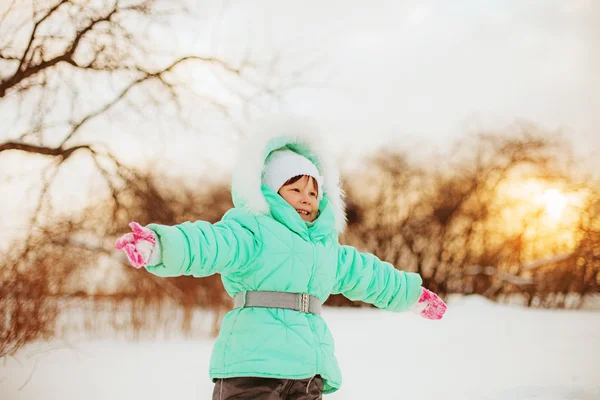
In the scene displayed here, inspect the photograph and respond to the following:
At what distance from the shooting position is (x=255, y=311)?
4.76 ft

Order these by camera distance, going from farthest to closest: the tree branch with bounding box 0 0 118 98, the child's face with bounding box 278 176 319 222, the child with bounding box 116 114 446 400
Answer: the tree branch with bounding box 0 0 118 98
the child's face with bounding box 278 176 319 222
the child with bounding box 116 114 446 400

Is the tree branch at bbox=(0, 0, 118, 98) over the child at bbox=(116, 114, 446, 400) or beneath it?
over

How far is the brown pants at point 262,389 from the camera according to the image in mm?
1375

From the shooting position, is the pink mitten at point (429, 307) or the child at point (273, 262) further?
the pink mitten at point (429, 307)

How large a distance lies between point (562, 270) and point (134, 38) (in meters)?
3.51

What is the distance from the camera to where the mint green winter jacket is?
135 cm

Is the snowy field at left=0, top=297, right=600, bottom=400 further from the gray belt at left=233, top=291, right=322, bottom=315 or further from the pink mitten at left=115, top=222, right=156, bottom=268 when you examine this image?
the pink mitten at left=115, top=222, right=156, bottom=268

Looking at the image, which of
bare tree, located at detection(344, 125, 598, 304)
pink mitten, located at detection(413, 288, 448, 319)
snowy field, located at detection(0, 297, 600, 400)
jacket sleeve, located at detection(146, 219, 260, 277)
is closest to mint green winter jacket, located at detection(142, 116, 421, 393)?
jacket sleeve, located at detection(146, 219, 260, 277)

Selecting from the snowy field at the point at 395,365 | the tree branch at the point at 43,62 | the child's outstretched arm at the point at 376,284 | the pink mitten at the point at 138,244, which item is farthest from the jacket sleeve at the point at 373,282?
the tree branch at the point at 43,62

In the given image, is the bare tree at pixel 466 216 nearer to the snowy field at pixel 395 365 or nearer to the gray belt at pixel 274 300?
the snowy field at pixel 395 365

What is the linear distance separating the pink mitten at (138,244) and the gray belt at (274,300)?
13.5 inches

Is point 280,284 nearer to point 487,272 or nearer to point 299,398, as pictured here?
point 299,398

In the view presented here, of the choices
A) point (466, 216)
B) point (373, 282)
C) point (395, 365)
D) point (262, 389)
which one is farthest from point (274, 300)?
point (466, 216)

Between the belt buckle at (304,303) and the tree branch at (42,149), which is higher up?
the tree branch at (42,149)
